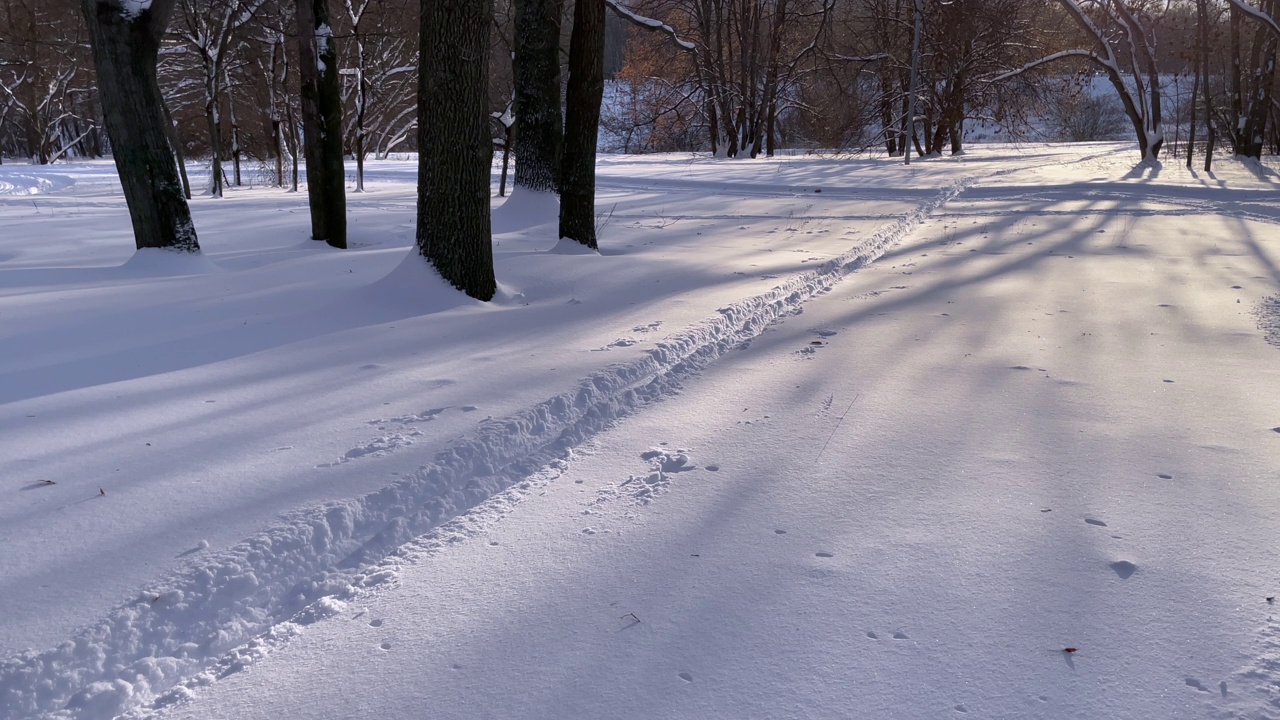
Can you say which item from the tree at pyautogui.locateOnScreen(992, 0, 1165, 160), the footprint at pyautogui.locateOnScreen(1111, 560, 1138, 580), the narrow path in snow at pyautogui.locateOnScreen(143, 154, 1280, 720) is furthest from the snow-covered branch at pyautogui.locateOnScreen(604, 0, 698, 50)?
the tree at pyautogui.locateOnScreen(992, 0, 1165, 160)

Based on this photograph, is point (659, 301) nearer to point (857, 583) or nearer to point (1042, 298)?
point (1042, 298)

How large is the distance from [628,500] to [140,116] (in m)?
6.82

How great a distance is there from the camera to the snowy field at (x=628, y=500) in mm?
2199

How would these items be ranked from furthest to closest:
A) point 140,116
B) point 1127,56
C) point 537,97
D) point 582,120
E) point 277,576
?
point 1127,56, point 537,97, point 582,120, point 140,116, point 277,576

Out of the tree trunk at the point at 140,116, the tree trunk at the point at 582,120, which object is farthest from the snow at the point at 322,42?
the tree trunk at the point at 582,120

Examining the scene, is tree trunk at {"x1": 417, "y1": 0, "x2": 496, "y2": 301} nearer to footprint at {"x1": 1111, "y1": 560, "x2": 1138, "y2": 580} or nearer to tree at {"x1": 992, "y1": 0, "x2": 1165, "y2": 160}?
footprint at {"x1": 1111, "y1": 560, "x2": 1138, "y2": 580}

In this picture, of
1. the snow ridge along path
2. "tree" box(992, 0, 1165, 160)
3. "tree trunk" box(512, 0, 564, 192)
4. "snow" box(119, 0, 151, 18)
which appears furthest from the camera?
"tree" box(992, 0, 1165, 160)

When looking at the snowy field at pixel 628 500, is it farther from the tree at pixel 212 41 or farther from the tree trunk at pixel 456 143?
the tree at pixel 212 41

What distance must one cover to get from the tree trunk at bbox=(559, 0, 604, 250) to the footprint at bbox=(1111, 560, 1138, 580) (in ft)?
22.4

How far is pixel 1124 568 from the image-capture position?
8.91 feet

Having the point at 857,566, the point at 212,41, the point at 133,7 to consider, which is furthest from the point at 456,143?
the point at 212,41

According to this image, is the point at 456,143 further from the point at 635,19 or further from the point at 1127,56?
the point at 1127,56

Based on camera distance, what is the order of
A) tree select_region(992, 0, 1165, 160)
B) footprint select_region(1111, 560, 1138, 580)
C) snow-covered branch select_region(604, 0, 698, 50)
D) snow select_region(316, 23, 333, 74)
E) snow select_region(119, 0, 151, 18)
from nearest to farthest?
footprint select_region(1111, 560, 1138, 580) → snow select_region(119, 0, 151, 18) → snow select_region(316, 23, 333, 74) → snow-covered branch select_region(604, 0, 698, 50) → tree select_region(992, 0, 1165, 160)

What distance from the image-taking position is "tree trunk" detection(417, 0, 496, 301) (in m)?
6.13
